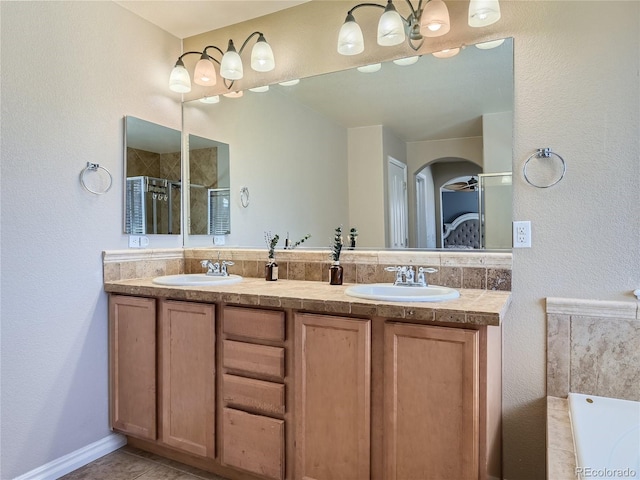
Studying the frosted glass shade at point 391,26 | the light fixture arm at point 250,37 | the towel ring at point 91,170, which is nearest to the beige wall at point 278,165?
the light fixture arm at point 250,37

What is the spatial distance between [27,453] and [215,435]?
862 mm

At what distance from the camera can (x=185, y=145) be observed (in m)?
→ 2.67

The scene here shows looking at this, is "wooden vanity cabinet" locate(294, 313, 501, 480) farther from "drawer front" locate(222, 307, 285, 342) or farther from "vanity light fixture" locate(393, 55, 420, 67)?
"vanity light fixture" locate(393, 55, 420, 67)

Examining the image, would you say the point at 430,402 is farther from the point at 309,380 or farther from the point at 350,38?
the point at 350,38

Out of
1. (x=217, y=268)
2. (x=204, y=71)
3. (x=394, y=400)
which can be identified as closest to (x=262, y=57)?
(x=204, y=71)

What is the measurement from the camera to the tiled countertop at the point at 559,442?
48.8 inches

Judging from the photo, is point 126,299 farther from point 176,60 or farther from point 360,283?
point 176,60

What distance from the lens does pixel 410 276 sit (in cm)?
189

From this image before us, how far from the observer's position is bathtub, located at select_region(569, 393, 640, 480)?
3.99 feet

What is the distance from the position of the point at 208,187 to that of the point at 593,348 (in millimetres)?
2253

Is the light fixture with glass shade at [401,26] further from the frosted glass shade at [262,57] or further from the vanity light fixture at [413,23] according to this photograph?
the frosted glass shade at [262,57]

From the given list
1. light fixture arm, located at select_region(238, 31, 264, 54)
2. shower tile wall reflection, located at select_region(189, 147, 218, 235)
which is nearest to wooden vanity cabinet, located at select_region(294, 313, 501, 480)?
shower tile wall reflection, located at select_region(189, 147, 218, 235)

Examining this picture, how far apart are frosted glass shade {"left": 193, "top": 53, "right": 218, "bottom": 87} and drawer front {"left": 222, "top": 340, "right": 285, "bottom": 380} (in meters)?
1.66

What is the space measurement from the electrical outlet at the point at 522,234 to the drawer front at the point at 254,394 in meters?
1.20
